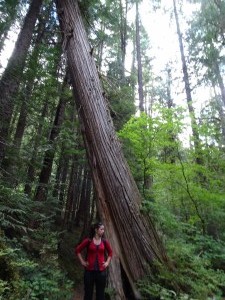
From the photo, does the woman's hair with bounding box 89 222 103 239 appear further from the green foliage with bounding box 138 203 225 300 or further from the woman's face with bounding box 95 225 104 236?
the green foliage with bounding box 138 203 225 300

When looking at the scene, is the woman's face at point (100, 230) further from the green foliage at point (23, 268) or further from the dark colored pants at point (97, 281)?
the green foliage at point (23, 268)

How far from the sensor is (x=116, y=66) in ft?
56.4

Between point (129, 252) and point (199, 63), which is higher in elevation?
point (199, 63)

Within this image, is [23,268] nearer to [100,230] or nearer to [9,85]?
[100,230]

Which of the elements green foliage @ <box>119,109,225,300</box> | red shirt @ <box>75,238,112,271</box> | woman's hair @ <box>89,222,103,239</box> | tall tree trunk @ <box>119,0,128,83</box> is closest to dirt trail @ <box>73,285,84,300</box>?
green foliage @ <box>119,109,225,300</box>

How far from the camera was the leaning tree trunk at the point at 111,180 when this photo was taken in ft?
18.5

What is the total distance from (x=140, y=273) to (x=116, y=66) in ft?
45.5

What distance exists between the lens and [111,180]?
19.9 ft

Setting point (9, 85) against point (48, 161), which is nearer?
point (9, 85)

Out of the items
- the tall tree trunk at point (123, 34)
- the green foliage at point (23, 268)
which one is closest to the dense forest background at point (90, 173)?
the green foliage at point (23, 268)

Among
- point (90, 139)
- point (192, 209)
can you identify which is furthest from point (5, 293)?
point (192, 209)

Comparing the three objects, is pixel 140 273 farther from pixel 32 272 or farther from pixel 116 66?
pixel 116 66

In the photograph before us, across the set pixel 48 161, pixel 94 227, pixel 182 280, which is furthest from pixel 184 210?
pixel 94 227

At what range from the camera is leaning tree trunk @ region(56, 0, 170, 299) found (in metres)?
5.62
